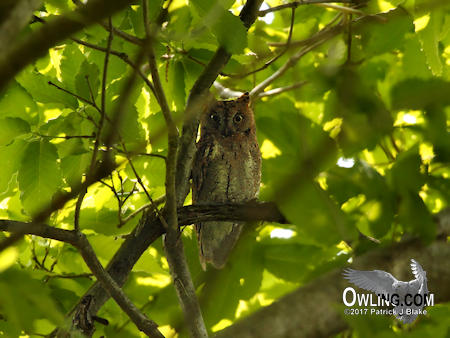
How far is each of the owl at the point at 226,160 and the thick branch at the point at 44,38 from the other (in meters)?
2.89

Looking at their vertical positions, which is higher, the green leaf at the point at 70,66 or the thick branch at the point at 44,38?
the green leaf at the point at 70,66

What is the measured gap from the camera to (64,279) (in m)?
2.65

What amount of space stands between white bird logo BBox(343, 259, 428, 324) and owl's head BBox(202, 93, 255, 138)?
8.24 feet

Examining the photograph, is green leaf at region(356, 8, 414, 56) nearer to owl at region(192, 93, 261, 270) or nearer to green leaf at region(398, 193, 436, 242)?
green leaf at region(398, 193, 436, 242)

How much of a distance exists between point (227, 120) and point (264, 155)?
2.17m

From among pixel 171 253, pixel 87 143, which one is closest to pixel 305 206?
pixel 87 143

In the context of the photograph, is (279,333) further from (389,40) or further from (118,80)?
(118,80)

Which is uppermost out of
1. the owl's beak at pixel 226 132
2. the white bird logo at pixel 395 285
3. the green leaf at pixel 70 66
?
the owl's beak at pixel 226 132

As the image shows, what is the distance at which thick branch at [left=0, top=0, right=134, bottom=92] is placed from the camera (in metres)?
0.84

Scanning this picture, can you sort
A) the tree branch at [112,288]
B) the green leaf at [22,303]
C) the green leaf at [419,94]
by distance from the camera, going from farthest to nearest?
the tree branch at [112,288] → the green leaf at [419,94] → the green leaf at [22,303]

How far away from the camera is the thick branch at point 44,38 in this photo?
0.84m

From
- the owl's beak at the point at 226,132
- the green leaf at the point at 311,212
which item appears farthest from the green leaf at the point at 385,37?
the owl's beak at the point at 226,132

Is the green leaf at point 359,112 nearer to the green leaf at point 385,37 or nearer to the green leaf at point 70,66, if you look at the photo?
the green leaf at point 385,37

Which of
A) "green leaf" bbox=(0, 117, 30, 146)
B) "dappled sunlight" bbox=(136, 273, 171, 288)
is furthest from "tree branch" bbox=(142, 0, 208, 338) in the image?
"green leaf" bbox=(0, 117, 30, 146)
